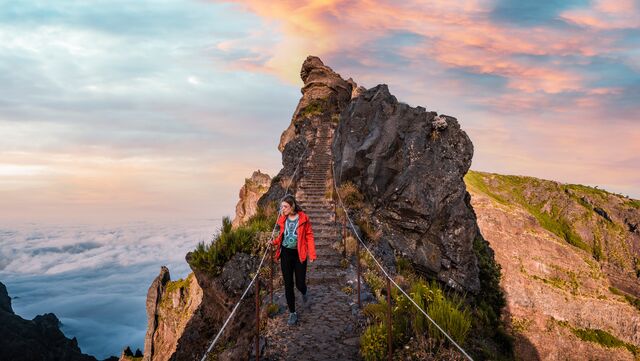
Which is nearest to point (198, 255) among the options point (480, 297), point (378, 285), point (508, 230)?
point (378, 285)

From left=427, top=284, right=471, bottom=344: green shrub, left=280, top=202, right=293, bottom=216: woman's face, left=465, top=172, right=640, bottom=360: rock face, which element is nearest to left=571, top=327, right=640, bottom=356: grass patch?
left=465, top=172, right=640, bottom=360: rock face

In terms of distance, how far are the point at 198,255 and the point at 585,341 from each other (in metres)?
46.0

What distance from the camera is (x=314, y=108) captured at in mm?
37406

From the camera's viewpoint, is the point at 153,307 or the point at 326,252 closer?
the point at 326,252

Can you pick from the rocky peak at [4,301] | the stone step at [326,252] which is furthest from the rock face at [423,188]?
the rocky peak at [4,301]

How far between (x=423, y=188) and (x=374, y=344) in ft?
34.6

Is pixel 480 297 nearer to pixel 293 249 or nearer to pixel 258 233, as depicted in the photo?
pixel 258 233

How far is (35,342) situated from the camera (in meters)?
104

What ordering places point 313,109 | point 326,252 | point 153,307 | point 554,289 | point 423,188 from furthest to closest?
point 554,289 → point 153,307 → point 313,109 → point 423,188 → point 326,252

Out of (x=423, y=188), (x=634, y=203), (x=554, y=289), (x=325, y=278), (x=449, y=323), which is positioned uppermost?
(x=423, y=188)

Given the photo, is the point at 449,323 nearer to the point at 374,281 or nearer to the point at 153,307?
the point at 374,281

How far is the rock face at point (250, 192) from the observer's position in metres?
36.5

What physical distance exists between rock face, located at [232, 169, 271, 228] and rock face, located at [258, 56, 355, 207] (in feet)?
11.7

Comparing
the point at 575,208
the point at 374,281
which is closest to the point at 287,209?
the point at 374,281
